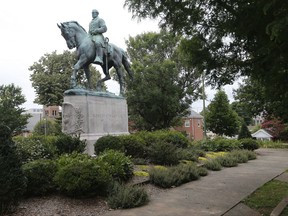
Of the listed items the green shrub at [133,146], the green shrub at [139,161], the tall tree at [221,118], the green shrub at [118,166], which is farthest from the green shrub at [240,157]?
the tall tree at [221,118]

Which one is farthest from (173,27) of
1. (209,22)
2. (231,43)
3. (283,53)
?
(283,53)

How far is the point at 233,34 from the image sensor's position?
6445mm

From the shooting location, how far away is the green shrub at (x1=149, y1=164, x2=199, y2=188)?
10719 millimetres

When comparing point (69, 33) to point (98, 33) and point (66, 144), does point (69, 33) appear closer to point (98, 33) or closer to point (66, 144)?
point (98, 33)

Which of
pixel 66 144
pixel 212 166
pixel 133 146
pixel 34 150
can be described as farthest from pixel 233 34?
pixel 212 166

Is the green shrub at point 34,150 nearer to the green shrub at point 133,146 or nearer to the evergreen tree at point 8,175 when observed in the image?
the evergreen tree at point 8,175

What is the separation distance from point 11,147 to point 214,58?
479cm

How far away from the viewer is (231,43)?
23.5 feet

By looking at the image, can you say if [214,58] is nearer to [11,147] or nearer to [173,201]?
[173,201]

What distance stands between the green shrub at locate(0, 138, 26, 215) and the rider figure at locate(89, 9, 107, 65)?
31.7ft

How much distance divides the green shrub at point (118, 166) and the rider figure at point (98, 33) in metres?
6.91

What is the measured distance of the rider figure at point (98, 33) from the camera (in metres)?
Result: 16.2

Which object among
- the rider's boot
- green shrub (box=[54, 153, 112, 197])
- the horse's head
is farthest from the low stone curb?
the horse's head

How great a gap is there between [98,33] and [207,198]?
10.3 m
